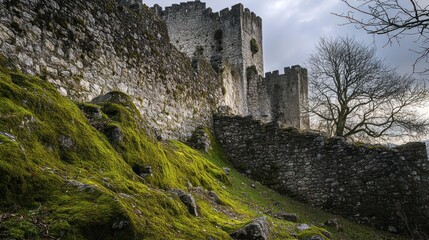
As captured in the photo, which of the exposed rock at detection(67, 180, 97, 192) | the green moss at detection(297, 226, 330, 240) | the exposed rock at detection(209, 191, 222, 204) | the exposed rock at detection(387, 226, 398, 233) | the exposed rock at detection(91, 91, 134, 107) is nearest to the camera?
the exposed rock at detection(67, 180, 97, 192)

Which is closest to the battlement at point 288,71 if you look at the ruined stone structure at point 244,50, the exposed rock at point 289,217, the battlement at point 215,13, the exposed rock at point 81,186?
the ruined stone structure at point 244,50

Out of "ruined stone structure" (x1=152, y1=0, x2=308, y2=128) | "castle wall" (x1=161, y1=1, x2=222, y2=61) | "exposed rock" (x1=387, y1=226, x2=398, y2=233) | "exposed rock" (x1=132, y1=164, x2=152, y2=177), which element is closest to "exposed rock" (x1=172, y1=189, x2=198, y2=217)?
"exposed rock" (x1=132, y1=164, x2=152, y2=177)

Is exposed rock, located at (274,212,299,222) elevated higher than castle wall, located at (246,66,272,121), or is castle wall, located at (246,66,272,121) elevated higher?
castle wall, located at (246,66,272,121)

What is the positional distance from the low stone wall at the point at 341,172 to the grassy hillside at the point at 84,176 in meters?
Answer: 5.51

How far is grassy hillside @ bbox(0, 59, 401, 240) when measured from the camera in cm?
349

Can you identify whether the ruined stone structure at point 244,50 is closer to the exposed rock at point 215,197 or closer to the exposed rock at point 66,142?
the exposed rock at point 215,197

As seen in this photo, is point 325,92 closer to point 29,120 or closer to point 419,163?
point 419,163

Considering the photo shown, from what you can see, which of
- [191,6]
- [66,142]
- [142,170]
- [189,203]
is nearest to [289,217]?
[142,170]

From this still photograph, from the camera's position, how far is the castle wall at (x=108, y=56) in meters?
7.09

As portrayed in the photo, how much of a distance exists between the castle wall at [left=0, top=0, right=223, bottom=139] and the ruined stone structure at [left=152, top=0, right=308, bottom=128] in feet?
41.2

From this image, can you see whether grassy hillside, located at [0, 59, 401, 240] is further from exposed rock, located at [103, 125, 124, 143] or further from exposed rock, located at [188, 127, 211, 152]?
exposed rock, located at [188, 127, 211, 152]

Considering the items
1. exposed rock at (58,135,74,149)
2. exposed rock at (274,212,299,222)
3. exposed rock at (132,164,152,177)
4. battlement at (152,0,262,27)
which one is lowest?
exposed rock at (274,212,299,222)

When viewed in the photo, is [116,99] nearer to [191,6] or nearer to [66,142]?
[66,142]

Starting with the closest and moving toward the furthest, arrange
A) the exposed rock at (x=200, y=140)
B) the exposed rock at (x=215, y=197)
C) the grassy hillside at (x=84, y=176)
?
the grassy hillside at (x=84, y=176)
the exposed rock at (x=215, y=197)
the exposed rock at (x=200, y=140)
